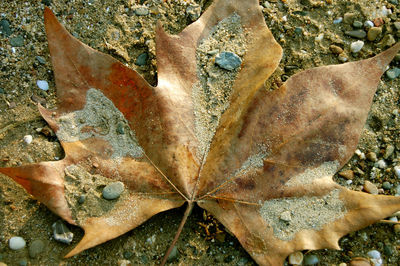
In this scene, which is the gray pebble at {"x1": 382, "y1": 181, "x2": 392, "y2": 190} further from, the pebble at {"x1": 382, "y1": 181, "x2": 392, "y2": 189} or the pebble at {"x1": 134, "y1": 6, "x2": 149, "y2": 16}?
the pebble at {"x1": 134, "y1": 6, "x2": 149, "y2": 16}

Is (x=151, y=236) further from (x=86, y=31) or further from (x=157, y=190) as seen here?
(x=86, y=31)

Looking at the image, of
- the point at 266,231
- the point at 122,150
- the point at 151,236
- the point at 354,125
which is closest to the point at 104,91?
the point at 122,150

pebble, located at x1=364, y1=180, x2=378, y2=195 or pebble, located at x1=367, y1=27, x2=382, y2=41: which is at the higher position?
pebble, located at x1=367, y1=27, x2=382, y2=41

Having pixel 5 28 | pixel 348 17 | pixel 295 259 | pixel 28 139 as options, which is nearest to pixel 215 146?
pixel 295 259

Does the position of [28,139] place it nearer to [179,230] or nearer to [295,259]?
[179,230]

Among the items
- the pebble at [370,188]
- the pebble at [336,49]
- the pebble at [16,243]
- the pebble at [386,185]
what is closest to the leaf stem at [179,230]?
the pebble at [16,243]

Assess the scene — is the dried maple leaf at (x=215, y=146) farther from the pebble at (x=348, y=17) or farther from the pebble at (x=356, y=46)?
the pebble at (x=348, y=17)

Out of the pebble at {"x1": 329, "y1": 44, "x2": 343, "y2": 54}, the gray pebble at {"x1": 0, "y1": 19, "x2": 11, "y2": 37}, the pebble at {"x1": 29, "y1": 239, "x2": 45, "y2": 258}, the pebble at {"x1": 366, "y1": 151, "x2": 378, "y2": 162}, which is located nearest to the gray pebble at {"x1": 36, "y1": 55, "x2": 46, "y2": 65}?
the gray pebble at {"x1": 0, "y1": 19, "x2": 11, "y2": 37}
